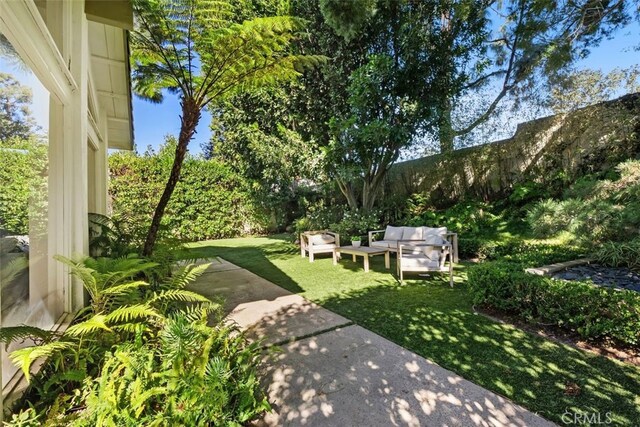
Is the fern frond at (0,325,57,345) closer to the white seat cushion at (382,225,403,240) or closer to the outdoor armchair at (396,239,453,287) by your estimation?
the outdoor armchair at (396,239,453,287)

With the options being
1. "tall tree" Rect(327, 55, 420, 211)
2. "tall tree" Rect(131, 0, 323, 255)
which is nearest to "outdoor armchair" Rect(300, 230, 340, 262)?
"tall tree" Rect(327, 55, 420, 211)

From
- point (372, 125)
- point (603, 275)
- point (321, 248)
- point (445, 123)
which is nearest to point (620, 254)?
point (603, 275)

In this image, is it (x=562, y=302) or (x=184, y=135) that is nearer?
(x=562, y=302)

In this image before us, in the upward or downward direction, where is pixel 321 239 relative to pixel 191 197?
downward

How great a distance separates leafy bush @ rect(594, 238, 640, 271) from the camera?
438 cm

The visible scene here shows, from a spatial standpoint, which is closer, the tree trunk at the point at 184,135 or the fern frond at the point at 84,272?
the fern frond at the point at 84,272

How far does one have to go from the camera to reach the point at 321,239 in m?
7.29

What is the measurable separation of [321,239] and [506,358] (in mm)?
4999

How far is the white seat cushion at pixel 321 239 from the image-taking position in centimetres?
716

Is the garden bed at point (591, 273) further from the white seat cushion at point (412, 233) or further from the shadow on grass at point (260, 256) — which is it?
the shadow on grass at point (260, 256)

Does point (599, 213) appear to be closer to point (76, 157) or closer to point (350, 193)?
point (350, 193)
